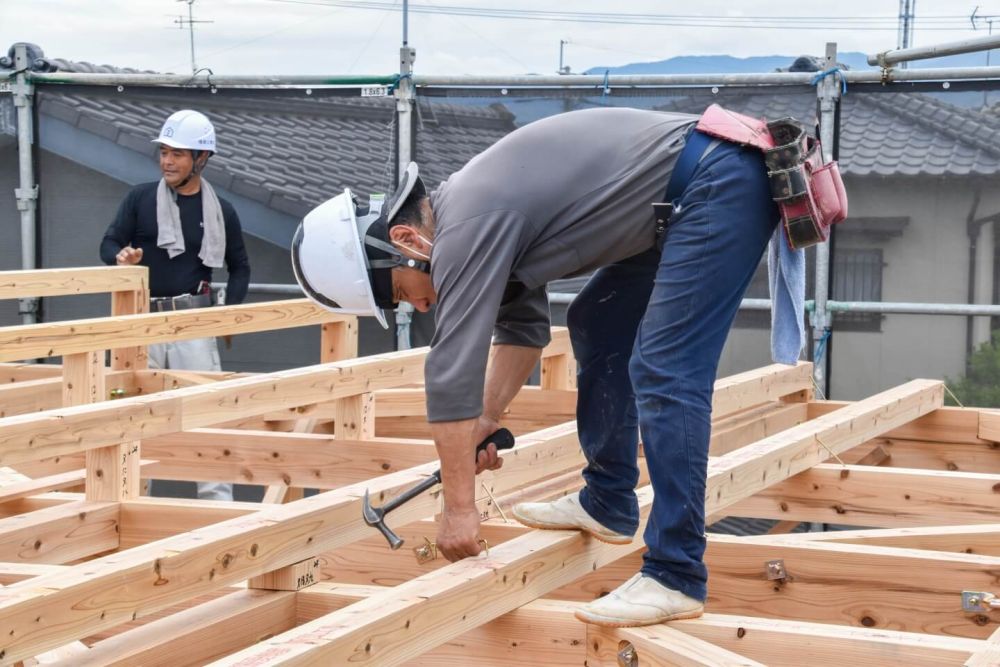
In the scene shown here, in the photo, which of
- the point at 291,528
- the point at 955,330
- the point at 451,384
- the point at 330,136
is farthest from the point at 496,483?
the point at 330,136

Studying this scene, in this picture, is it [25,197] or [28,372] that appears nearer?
[28,372]

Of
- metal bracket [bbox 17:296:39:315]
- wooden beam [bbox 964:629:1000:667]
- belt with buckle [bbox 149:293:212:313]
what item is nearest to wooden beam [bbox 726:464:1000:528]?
wooden beam [bbox 964:629:1000:667]

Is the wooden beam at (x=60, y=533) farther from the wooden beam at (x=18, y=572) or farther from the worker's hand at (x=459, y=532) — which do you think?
the worker's hand at (x=459, y=532)

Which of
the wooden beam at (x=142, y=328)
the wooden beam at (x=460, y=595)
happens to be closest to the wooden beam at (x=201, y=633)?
the wooden beam at (x=460, y=595)

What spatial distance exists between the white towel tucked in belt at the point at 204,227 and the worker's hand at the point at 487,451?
388cm

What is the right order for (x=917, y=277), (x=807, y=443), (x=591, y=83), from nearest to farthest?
(x=807, y=443) → (x=917, y=277) → (x=591, y=83)

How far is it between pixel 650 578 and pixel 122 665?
4.08ft

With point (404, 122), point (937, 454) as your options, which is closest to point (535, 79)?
point (404, 122)

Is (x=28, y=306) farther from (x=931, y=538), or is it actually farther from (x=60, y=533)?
(x=931, y=538)

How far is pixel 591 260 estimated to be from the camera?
9.87 feet

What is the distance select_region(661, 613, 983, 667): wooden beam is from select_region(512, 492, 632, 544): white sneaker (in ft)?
1.41

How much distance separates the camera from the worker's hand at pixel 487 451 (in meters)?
3.27

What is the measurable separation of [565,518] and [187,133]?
4202 millimetres

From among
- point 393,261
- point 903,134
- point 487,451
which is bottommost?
point 487,451
